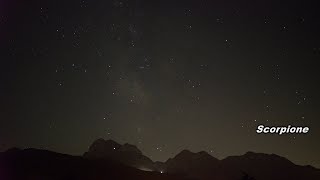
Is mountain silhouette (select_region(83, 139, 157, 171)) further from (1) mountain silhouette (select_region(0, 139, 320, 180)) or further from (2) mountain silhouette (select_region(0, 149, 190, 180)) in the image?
(2) mountain silhouette (select_region(0, 149, 190, 180))

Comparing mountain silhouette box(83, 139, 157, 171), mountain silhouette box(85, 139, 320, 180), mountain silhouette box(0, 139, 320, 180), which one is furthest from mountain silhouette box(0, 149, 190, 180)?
mountain silhouette box(85, 139, 320, 180)

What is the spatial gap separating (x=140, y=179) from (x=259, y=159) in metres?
8.07

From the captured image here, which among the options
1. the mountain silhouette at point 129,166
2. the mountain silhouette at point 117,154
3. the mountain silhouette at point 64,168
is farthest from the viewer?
the mountain silhouette at point 64,168

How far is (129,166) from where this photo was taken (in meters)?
21.2

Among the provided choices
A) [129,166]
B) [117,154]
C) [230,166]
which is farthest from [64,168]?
[230,166]

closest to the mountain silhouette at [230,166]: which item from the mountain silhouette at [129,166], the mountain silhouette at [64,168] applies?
the mountain silhouette at [129,166]

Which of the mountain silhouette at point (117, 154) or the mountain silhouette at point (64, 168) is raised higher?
the mountain silhouette at point (117, 154)

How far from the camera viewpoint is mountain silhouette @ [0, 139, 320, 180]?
16.9 metres

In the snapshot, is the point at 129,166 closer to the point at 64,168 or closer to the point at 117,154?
the point at 117,154

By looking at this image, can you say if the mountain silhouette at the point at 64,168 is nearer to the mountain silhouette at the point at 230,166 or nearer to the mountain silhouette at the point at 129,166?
the mountain silhouette at the point at 129,166

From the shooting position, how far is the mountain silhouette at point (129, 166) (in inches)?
664

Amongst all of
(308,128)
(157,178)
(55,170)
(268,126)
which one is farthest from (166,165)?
(55,170)

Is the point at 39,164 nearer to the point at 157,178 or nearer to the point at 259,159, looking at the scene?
the point at 157,178

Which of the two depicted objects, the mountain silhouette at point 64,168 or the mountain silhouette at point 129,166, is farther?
the mountain silhouette at point 64,168
